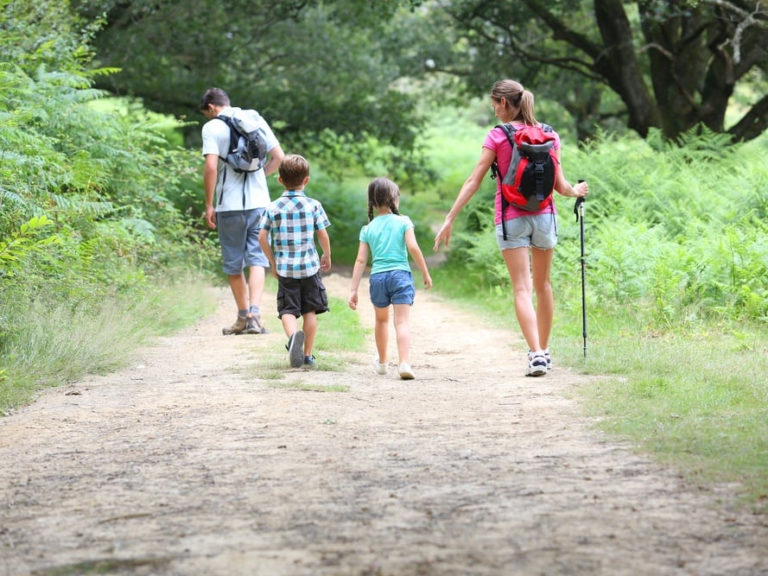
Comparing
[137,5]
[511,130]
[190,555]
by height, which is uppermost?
[137,5]

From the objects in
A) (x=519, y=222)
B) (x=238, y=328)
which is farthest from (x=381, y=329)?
(x=238, y=328)

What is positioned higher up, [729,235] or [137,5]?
[137,5]

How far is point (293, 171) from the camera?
26.7 ft

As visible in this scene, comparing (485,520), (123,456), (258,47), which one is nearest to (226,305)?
(123,456)

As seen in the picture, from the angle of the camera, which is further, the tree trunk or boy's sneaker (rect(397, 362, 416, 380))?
the tree trunk

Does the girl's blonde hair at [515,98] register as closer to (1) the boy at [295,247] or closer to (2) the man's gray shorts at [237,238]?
(1) the boy at [295,247]

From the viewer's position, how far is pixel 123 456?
545 cm

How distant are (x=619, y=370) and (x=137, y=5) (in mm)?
13858

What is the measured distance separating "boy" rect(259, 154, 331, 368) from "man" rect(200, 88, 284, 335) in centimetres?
197

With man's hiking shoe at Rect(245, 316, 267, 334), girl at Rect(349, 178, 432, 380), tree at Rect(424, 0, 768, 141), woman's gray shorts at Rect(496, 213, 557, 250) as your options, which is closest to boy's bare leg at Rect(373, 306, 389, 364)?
girl at Rect(349, 178, 432, 380)

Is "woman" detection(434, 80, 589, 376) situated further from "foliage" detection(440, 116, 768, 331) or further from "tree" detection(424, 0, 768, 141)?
"tree" detection(424, 0, 768, 141)

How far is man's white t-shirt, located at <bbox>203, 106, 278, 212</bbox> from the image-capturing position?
10133 mm

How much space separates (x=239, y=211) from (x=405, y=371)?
3379mm

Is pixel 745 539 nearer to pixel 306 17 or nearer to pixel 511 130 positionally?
pixel 511 130
